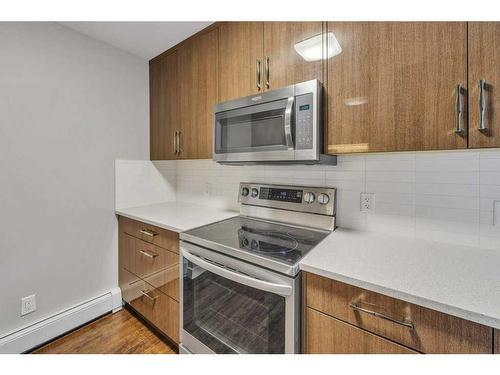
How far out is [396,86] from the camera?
952 millimetres

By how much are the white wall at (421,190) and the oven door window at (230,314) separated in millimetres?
A: 703

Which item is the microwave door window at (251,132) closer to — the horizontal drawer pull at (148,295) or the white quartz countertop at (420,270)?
the white quartz countertop at (420,270)

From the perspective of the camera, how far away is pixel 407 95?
931mm

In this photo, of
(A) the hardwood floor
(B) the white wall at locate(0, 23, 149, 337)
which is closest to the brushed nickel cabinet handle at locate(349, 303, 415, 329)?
(A) the hardwood floor

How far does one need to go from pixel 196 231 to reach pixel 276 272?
1.94ft

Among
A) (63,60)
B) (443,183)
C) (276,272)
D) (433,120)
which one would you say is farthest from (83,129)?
(443,183)

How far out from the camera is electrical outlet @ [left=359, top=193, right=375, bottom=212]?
130 centimetres

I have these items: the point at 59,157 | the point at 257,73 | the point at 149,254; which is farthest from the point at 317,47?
the point at 59,157

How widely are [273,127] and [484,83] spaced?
82 cm

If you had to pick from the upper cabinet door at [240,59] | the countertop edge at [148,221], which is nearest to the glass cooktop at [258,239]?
the countertop edge at [148,221]

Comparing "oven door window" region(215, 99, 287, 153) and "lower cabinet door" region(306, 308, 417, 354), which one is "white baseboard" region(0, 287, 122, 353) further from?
"lower cabinet door" region(306, 308, 417, 354)

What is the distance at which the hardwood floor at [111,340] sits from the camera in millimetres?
1521

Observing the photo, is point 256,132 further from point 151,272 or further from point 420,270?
point 151,272
